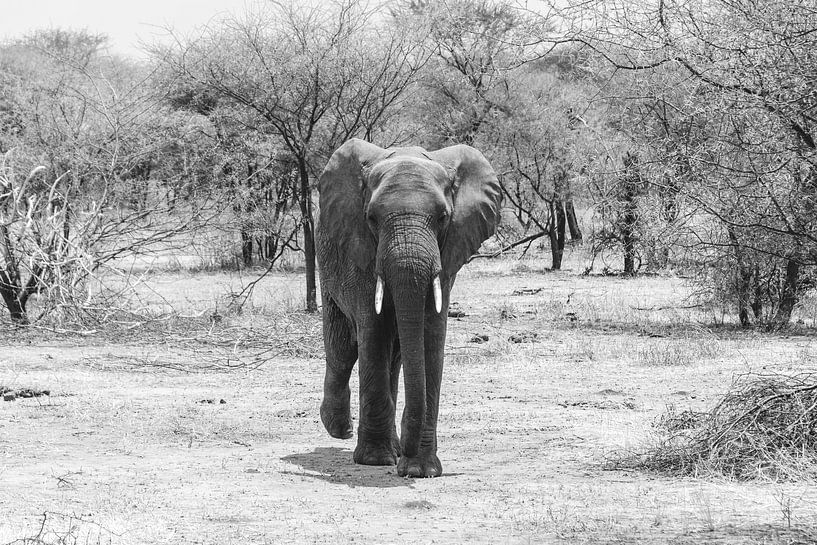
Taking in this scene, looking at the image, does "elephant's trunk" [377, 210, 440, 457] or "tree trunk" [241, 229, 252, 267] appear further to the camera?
"tree trunk" [241, 229, 252, 267]

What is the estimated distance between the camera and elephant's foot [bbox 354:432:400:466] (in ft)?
22.6

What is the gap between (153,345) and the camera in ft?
42.1

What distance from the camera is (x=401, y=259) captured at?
6105 millimetres

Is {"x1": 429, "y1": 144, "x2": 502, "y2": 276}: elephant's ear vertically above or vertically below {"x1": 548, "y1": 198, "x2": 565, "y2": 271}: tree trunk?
below

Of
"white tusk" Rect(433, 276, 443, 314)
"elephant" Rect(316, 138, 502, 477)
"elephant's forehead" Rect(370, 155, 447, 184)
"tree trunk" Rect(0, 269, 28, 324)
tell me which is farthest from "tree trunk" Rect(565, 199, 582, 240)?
"white tusk" Rect(433, 276, 443, 314)

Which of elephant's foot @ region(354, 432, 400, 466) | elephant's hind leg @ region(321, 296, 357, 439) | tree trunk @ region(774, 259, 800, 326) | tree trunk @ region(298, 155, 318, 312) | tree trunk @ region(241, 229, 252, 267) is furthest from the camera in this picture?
tree trunk @ region(241, 229, 252, 267)

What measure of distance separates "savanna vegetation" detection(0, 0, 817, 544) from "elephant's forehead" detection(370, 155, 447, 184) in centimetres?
161

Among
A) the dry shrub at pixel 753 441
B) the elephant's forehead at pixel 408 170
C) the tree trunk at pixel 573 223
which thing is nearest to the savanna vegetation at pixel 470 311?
the dry shrub at pixel 753 441

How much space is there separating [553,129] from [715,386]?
1375 cm

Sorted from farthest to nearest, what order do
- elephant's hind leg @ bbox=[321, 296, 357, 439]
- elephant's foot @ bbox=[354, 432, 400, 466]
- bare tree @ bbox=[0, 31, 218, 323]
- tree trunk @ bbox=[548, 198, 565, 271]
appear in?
tree trunk @ bbox=[548, 198, 565, 271], bare tree @ bbox=[0, 31, 218, 323], elephant's hind leg @ bbox=[321, 296, 357, 439], elephant's foot @ bbox=[354, 432, 400, 466]

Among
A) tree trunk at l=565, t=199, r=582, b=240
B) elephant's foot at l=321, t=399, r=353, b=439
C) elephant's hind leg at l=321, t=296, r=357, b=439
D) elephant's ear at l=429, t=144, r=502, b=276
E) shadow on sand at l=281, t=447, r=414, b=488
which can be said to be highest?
tree trunk at l=565, t=199, r=582, b=240

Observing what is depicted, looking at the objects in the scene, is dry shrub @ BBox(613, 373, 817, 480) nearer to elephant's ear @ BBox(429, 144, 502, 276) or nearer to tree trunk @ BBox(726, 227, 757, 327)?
elephant's ear @ BBox(429, 144, 502, 276)

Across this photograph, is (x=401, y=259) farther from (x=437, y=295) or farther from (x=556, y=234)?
(x=556, y=234)

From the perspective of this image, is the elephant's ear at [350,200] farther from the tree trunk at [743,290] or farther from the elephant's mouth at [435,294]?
the tree trunk at [743,290]
